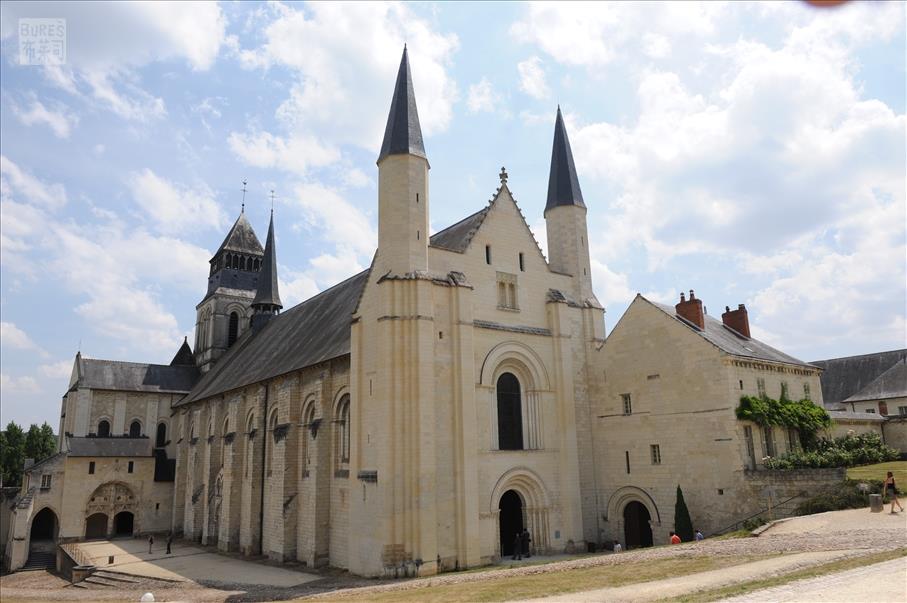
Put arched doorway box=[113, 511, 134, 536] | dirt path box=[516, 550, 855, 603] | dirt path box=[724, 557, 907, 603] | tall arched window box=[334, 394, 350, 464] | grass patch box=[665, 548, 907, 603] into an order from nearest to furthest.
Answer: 1. dirt path box=[724, 557, 907, 603]
2. grass patch box=[665, 548, 907, 603]
3. dirt path box=[516, 550, 855, 603]
4. tall arched window box=[334, 394, 350, 464]
5. arched doorway box=[113, 511, 134, 536]

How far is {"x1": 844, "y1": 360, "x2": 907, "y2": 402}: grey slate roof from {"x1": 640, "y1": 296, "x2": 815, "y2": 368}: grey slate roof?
57.6ft

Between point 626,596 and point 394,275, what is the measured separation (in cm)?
1459

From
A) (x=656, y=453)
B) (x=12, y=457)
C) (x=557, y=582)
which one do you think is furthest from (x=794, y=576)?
(x=12, y=457)

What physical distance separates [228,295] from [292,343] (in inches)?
910

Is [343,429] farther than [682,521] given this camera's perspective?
Yes

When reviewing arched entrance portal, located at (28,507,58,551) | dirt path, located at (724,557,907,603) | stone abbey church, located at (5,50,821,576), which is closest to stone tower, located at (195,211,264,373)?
arched entrance portal, located at (28,507,58,551)

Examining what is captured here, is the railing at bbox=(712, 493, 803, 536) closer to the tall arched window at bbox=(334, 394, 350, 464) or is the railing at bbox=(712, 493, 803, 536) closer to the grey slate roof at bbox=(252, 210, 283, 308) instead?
the tall arched window at bbox=(334, 394, 350, 464)

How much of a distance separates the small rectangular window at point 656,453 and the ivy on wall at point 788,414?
3683 mm

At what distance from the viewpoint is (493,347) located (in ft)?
86.1

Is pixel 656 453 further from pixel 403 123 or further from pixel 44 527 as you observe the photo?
pixel 44 527

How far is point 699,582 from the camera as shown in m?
12.8

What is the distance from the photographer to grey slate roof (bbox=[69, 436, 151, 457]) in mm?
44000

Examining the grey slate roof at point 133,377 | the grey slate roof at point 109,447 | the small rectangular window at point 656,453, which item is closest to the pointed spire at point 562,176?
the small rectangular window at point 656,453

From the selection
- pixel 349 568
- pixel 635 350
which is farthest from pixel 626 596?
pixel 635 350
